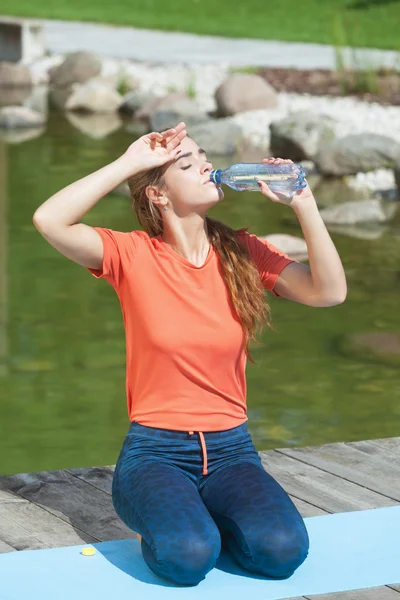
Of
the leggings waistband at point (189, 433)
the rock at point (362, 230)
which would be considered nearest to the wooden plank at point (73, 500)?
the leggings waistband at point (189, 433)

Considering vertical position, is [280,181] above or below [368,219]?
above

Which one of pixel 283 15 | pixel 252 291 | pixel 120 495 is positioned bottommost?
pixel 120 495

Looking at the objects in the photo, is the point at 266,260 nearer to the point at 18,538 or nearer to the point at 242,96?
the point at 18,538

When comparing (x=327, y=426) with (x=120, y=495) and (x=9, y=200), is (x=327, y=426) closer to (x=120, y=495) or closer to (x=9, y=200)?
(x=120, y=495)

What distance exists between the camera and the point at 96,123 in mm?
15141

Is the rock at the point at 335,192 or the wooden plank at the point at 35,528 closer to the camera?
the wooden plank at the point at 35,528

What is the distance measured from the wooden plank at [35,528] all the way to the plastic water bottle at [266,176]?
1.21 metres

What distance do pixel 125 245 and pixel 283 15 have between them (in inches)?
810

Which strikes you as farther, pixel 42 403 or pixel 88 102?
pixel 88 102

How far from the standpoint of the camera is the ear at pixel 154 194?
151 inches

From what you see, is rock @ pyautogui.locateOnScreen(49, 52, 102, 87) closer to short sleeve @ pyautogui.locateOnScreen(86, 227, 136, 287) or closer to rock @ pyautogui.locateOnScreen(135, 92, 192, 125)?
rock @ pyautogui.locateOnScreen(135, 92, 192, 125)

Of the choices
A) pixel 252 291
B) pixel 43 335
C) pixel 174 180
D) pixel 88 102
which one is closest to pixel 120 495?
pixel 252 291

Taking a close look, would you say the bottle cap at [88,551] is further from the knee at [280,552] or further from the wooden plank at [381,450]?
the wooden plank at [381,450]

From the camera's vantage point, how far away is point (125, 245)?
378 centimetres
